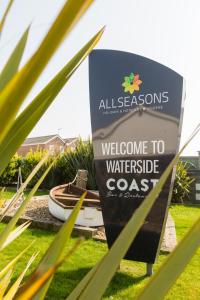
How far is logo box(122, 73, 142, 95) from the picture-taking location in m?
3.88

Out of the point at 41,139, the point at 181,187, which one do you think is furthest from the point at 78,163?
the point at 41,139

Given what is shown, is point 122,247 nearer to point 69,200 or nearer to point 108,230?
point 108,230

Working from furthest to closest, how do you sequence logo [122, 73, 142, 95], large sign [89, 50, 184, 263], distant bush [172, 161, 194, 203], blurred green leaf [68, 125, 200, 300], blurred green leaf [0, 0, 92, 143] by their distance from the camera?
distant bush [172, 161, 194, 203]
logo [122, 73, 142, 95]
large sign [89, 50, 184, 263]
blurred green leaf [68, 125, 200, 300]
blurred green leaf [0, 0, 92, 143]

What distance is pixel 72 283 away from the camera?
3.82 metres

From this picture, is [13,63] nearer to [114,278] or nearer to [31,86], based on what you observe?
[31,86]

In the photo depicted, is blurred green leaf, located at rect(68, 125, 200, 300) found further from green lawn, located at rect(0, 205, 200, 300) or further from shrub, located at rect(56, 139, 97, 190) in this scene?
shrub, located at rect(56, 139, 97, 190)

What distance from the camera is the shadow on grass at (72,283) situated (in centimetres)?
353

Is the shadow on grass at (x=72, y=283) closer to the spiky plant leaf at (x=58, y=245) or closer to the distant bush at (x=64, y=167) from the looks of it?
the spiky plant leaf at (x=58, y=245)

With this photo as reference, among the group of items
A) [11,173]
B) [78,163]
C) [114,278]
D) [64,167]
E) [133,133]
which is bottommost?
[114,278]

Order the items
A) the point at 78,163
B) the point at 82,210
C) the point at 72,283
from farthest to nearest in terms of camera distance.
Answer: the point at 78,163 → the point at 82,210 → the point at 72,283

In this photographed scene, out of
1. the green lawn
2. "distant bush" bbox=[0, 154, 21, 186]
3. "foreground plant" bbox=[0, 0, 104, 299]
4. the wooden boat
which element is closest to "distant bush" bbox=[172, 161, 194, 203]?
the wooden boat

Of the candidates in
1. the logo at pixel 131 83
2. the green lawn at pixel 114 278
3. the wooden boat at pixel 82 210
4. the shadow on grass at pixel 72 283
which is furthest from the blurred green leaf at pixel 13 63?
the wooden boat at pixel 82 210

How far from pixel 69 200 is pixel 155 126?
410 centimetres

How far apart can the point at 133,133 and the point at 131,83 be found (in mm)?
547
